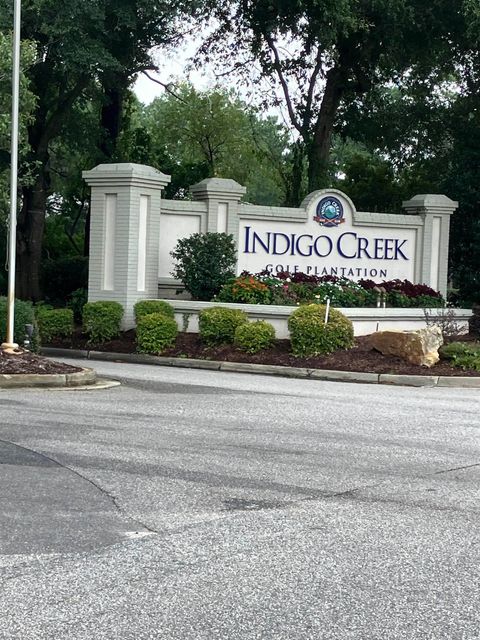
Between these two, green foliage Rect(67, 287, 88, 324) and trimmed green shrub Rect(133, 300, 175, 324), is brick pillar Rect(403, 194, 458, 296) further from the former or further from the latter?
green foliage Rect(67, 287, 88, 324)

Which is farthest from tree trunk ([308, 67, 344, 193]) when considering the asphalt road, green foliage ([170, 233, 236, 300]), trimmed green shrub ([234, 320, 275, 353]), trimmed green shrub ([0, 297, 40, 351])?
the asphalt road

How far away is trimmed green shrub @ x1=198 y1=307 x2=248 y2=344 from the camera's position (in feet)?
67.1

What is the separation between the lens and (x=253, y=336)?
19906mm

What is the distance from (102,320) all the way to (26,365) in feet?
21.8

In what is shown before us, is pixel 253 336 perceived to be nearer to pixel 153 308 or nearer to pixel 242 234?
pixel 153 308

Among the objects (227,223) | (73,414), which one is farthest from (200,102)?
(73,414)

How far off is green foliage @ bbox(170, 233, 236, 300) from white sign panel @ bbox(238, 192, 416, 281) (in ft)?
3.77

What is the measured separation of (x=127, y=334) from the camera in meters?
22.0

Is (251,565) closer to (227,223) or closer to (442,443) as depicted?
(442,443)

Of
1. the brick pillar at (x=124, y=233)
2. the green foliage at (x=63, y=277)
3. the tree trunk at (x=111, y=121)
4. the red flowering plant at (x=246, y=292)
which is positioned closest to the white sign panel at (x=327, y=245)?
the red flowering plant at (x=246, y=292)

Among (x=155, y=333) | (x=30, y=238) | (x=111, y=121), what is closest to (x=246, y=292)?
(x=155, y=333)

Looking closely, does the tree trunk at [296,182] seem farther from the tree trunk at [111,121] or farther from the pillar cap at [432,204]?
the tree trunk at [111,121]

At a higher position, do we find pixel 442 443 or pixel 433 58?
pixel 433 58

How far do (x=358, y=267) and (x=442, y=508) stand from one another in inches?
702
